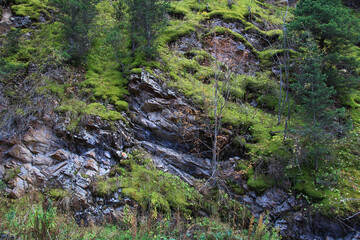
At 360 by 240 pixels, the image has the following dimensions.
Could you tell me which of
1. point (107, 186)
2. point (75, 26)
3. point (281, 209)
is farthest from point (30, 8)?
point (281, 209)

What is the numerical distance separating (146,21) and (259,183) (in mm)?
8051

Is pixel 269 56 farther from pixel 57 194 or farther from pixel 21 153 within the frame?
pixel 21 153

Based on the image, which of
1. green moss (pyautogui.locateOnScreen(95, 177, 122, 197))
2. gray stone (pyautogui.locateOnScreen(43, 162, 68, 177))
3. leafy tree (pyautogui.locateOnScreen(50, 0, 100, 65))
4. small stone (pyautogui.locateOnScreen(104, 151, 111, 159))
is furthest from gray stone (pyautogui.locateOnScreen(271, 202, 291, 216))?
leafy tree (pyautogui.locateOnScreen(50, 0, 100, 65))

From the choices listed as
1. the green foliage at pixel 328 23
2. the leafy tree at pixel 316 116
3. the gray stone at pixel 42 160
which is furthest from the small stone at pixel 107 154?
the green foliage at pixel 328 23

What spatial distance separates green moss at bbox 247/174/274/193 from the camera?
688 cm

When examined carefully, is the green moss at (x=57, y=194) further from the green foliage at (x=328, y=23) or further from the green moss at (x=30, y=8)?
the green foliage at (x=328, y=23)

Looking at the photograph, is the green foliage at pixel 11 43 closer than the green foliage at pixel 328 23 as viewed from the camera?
Yes

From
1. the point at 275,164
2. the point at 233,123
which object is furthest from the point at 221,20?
the point at 275,164

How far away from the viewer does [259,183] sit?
22.8 feet

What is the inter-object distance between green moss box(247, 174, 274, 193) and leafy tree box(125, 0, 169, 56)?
258 inches

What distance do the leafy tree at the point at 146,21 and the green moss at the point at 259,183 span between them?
6565 mm

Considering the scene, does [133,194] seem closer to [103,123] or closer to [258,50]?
[103,123]

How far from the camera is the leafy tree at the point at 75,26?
27.9 feet

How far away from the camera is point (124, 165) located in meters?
6.89
